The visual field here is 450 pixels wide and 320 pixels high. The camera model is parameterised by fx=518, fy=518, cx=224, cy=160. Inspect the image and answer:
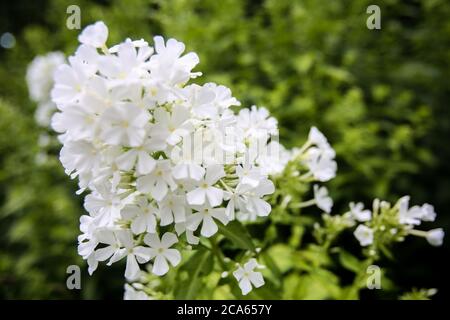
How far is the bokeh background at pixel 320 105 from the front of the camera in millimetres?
3000

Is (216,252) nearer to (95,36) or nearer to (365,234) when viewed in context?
(365,234)

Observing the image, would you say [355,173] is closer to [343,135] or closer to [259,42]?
[343,135]

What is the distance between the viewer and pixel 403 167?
301cm

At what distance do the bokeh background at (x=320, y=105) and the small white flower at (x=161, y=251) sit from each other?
1557 mm

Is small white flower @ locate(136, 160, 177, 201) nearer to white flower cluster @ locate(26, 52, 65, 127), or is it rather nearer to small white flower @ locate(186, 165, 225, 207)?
small white flower @ locate(186, 165, 225, 207)

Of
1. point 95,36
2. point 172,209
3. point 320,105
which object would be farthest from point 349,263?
point 320,105

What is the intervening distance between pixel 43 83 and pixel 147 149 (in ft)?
9.01

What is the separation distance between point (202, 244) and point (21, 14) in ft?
16.4

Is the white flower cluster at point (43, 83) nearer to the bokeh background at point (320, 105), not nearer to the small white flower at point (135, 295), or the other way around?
the bokeh background at point (320, 105)

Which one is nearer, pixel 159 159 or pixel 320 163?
pixel 159 159

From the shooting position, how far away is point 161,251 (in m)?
1.37

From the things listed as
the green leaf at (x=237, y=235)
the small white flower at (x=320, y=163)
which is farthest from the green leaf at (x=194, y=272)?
the small white flower at (x=320, y=163)

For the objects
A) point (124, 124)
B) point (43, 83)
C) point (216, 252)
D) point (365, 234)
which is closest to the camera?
point (124, 124)
